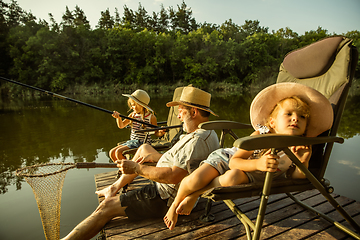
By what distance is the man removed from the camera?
1.57 meters

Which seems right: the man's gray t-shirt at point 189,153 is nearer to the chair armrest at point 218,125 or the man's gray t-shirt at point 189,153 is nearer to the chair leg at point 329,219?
the chair armrest at point 218,125

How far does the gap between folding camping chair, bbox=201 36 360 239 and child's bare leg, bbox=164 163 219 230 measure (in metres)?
0.10

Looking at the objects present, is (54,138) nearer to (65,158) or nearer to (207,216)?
Answer: (65,158)

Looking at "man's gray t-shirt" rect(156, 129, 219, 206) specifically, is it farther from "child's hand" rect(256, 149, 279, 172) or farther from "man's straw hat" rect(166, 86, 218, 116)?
"child's hand" rect(256, 149, 279, 172)

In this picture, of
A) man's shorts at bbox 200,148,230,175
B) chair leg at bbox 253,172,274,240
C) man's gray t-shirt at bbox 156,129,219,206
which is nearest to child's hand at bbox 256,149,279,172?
chair leg at bbox 253,172,274,240

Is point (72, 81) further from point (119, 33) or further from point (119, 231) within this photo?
point (119, 231)

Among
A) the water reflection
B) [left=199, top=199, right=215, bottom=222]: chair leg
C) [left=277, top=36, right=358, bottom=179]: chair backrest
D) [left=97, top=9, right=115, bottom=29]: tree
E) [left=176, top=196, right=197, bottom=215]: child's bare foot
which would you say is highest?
[left=97, top=9, right=115, bottom=29]: tree

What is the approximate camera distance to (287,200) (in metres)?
2.15

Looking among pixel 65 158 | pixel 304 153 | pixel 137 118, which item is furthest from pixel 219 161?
pixel 65 158

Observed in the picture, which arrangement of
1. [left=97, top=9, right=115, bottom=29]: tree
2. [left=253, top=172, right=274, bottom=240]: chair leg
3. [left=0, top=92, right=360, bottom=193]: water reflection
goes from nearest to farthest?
[left=253, top=172, right=274, bottom=240]: chair leg
[left=0, top=92, right=360, bottom=193]: water reflection
[left=97, top=9, right=115, bottom=29]: tree

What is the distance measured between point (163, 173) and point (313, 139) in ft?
3.17

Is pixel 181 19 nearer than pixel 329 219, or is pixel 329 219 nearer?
pixel 329 219

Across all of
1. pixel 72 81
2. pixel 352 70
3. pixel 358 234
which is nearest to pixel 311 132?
pixel 352 70

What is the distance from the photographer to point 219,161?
152cm
